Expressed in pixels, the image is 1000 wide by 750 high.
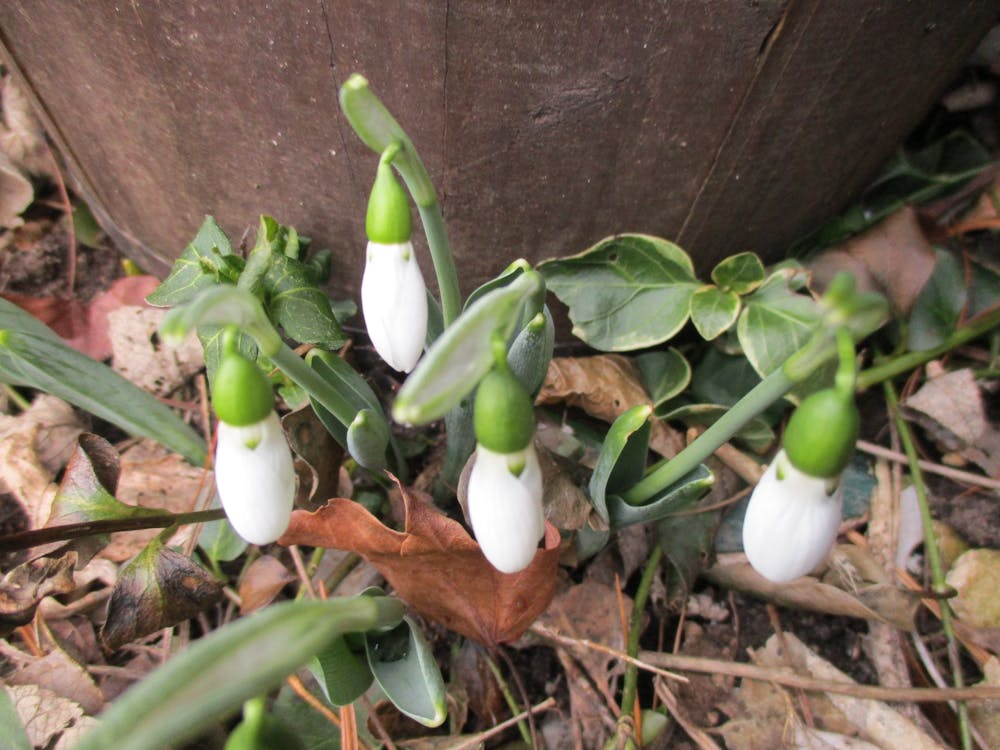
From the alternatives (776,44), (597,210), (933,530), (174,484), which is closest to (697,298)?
(597,210)

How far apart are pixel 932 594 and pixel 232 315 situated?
1.06 m

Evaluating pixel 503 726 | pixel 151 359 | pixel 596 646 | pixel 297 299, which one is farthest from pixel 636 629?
pixel 151 359

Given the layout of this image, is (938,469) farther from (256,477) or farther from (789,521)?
(256,477)

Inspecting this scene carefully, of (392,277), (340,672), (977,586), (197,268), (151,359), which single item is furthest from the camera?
(151,359)

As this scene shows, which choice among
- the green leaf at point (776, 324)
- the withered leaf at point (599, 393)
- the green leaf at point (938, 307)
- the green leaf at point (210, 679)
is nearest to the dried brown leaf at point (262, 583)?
the withered leaf at point (599, 393)

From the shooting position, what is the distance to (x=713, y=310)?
1180mm

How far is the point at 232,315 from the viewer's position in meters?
0.64

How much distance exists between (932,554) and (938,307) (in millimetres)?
435

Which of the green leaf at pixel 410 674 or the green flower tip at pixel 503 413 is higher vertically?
the green flower tip at pixel 503 413

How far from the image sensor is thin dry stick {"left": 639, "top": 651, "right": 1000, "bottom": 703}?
104 cm

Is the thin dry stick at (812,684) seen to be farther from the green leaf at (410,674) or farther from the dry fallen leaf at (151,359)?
the dry fallen leaf at (151,359)

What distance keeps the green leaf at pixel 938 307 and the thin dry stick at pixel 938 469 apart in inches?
7.5

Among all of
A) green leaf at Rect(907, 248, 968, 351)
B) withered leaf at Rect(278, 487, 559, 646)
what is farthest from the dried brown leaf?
green leaf at Rect(907, 248, 968, 351)

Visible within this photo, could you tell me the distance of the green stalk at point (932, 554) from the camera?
3.48 ft
